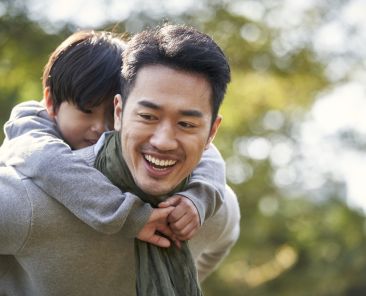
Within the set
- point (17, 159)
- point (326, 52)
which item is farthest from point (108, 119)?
point (326, 52)

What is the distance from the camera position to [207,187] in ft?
9.66

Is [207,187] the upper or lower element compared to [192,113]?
lower

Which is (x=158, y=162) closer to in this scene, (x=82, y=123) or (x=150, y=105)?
(x=150, y=105)

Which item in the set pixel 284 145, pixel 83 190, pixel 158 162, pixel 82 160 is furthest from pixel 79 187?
pixel 284 145

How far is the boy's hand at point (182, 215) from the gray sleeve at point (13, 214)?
0.41m

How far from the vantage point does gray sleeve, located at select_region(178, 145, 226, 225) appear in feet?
9.46

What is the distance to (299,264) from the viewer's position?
484 inches

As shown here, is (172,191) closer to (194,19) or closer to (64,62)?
(64,62)

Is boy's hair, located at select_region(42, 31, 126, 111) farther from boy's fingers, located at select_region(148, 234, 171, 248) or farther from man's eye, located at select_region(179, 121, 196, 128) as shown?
boy's fingers, located at select_region(148, 234, 171, 248)

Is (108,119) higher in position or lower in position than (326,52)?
lower

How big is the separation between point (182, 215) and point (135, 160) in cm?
25

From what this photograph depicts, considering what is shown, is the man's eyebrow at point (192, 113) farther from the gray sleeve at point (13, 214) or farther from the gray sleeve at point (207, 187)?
the gray sleeve at point (13, 214)

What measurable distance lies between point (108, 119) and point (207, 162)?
364 mm

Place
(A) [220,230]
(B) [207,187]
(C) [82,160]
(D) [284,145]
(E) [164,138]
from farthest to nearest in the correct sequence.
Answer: (D) [284,145] < (A) [220,230] < (B) [207,187] < (C) [82,160] < (E) [164,138]
